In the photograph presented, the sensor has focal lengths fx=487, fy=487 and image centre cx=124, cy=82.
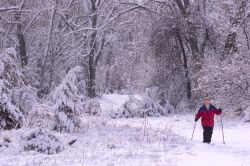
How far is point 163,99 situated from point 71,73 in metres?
13.5

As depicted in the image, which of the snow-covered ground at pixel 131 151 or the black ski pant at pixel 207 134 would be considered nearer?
the snow-covered ground at pixel 131 151

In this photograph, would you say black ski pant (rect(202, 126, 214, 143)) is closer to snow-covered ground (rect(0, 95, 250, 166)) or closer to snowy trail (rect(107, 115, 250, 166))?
snowy trail (rect(107, 115, 250, 166))

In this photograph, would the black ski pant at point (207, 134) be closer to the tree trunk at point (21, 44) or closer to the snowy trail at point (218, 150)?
the snowy trail at point (218, 150)

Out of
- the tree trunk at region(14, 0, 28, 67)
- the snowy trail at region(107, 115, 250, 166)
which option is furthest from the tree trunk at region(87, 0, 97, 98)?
the snowy trail at region(107, 115, 250, 166)

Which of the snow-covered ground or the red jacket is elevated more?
the red jacket

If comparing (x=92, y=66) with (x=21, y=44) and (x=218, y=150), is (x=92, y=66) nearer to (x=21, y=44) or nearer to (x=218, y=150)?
(x=21, y=44)

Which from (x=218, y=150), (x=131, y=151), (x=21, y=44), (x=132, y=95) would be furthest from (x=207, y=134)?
(x=21, y=44)

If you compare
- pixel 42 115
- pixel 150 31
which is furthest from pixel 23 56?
pixel 42 115

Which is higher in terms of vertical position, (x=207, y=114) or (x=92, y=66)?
(x=92, y=66)

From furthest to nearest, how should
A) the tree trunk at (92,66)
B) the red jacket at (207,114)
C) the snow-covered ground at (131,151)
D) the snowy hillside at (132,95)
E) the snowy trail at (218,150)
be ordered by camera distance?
the tree trunk at (92,66)
the red jacket at (207,114)
the snowy hillside at (132,95)
the snowy trail at (218,150)
the snow-covered ground at (131,151)

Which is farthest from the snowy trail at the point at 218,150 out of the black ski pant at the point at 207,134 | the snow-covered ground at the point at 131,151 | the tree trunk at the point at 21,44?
the tree trunk at the point at 21,44

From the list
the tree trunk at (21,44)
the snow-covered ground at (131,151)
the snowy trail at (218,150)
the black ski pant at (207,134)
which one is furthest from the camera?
the tree trunk at (21,44)

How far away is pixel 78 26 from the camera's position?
100 ft

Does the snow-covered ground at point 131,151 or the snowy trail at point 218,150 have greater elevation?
the snow-covered ground at point 131,151
